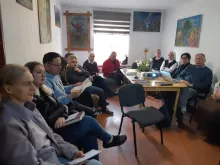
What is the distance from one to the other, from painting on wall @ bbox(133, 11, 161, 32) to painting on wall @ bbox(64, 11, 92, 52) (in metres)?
1.60

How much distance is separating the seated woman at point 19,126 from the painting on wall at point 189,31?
4.00 m

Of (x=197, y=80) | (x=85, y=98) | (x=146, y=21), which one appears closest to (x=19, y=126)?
(x=85, y=98)

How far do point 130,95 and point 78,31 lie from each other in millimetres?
3965

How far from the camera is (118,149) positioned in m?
2.13

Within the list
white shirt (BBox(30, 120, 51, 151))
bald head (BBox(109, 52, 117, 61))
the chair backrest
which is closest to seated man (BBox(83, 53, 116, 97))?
bald head (BBox(109, 52, 117, 61))

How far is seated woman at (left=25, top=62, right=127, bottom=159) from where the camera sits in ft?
4.60

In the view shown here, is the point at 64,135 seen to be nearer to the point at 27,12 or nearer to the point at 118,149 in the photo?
the point at 118,149

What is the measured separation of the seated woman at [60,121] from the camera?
1.40 metres

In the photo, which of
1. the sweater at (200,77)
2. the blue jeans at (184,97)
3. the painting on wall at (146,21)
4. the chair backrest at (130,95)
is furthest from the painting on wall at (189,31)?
the chair backrest at (130,95)

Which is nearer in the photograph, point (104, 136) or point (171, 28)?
point (104, 136)

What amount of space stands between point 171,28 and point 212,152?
4183mm

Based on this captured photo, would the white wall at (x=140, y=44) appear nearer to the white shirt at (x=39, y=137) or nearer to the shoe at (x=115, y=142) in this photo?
the shoe at (x=115, y=142)

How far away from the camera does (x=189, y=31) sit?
13.9 ft

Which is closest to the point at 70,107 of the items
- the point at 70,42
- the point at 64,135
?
the point at 64,135
